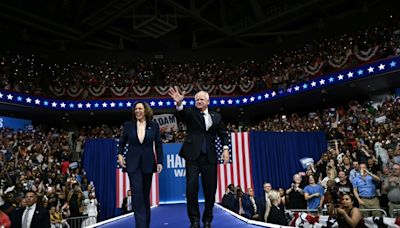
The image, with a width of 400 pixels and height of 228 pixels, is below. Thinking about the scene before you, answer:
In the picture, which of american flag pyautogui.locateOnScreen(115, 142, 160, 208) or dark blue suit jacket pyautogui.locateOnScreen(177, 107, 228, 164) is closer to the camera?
dark blue suit jacket pyautogui.locateOnScreen(177, 107, 228, 164)

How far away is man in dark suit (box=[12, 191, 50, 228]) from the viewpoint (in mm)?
5855

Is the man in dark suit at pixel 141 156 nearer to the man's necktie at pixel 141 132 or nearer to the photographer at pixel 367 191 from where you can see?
the man's necktie at pixel 141 132

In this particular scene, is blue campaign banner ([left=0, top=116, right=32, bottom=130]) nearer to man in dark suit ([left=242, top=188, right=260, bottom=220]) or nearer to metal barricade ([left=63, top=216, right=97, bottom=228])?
metal barricade ([left=63, top=216, right=97, bottom=228])

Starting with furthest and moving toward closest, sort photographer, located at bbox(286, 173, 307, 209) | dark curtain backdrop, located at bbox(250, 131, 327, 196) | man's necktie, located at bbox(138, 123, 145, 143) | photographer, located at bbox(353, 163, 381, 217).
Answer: dark curtain backdrop, located at bbox(250, 131, 327, 196) → photographer, located at bbox(286, 173, 307, 209) → photographer, located at bbox(353, 163, 381, 217) → man's necktie, located at bbox(138, 123, 145, 143)

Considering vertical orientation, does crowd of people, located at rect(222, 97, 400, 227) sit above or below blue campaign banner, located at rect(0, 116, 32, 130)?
below

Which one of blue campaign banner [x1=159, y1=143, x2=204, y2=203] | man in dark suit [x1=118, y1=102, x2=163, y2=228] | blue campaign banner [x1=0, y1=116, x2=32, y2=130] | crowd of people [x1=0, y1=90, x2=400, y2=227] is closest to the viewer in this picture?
man in dark suit [x1=118, y1=102, x2=163, y2=228]

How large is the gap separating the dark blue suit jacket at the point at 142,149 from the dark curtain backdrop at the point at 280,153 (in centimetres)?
997

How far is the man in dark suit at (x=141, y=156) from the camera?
11.9 ft

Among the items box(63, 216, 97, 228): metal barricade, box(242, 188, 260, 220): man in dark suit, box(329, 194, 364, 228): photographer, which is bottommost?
box(63, 216, 97, 228): metal barricade

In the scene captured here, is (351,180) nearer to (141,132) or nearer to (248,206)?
(248,206)

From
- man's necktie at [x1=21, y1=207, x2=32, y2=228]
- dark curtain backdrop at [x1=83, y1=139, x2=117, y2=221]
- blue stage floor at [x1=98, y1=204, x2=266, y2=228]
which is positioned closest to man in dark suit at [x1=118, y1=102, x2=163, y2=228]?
blue stage floor at [x1=98, y1=204, x2=266, y2=228]

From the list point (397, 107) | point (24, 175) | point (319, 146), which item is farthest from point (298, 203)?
point (24, 175)

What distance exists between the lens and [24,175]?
1121 cm

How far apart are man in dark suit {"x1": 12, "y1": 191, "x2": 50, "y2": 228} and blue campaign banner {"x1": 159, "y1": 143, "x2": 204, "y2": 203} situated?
24.1ft
